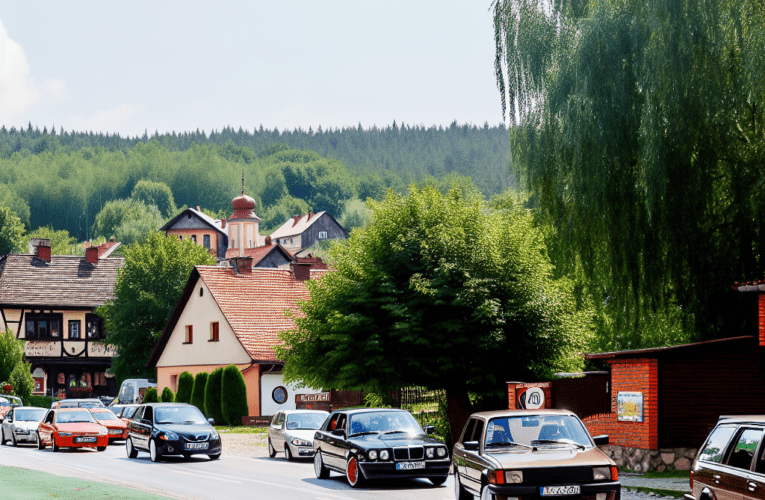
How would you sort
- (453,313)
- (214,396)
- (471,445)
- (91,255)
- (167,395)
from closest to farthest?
1. (471,445)
2. (453,313)
3. (214,396)
4. (167,395)
5. (91,255)

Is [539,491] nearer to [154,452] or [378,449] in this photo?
[378,449]

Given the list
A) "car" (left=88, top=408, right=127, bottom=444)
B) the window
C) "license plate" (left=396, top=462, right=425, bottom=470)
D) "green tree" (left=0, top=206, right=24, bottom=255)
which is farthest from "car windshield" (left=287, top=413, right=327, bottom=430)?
"green tree" (left=0, top=206, right=24, bottom=255)

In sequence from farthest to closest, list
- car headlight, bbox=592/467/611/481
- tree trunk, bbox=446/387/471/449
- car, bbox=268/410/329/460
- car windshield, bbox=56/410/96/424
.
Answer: car windshield, bbox=56/410/96/424
tree trunk, bbox=446/387/471/449
car, bbox=268/410/329/460
car headlight, bbox=592/467/611/481

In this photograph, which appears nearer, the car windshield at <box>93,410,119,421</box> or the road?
the road

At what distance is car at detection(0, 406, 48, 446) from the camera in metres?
33.3

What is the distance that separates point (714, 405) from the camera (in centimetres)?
2061

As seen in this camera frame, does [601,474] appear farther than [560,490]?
Yes

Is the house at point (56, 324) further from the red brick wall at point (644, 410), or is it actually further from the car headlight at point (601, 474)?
the car headlight at point (601, 474)

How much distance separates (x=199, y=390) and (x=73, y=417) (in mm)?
15955

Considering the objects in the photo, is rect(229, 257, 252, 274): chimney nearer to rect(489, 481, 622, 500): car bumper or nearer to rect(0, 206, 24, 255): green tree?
rect(489, 481, 622, 500): car bumper

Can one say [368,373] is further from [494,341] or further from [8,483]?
[8,483]

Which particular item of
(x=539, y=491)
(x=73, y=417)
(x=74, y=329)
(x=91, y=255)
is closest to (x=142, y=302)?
(x=74, y=329)

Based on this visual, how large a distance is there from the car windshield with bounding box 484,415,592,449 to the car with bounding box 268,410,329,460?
1202cm

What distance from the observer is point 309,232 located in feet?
556
